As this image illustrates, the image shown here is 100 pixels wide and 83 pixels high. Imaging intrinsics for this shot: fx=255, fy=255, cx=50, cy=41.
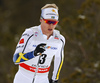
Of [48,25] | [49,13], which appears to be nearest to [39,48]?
[48,25]

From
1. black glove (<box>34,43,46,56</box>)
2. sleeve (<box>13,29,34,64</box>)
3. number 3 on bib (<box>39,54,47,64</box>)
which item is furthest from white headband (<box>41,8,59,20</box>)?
number 3 on bib (<box>39,54,47,64</box>)

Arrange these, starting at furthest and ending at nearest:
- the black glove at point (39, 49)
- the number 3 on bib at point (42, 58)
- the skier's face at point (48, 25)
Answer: the number 3 on bib at point (42, 58)
the skier's face at point (48, 25)
the black glove at point (39, 49)

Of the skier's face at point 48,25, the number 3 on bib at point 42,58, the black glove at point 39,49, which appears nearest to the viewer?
the black glove at point 39,49

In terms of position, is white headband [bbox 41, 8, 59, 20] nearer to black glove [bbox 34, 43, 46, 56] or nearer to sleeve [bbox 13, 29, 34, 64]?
sleeve [bbox 13, 29, 34, 64]

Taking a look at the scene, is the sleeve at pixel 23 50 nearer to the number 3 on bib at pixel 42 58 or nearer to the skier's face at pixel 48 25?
the skier's face at pixel 48 25

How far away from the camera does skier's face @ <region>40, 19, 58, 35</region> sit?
3.70 meters

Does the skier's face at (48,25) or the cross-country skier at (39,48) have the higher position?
the skier's face at (48,25)

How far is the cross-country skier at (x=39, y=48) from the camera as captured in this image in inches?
142

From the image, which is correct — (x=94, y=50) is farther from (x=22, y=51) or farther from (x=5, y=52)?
(x=5, y=52)

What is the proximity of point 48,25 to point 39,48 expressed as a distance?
39 cm

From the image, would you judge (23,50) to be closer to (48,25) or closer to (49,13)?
(48,25)

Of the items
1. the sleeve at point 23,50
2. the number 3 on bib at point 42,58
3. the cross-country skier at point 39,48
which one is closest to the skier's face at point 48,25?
the cross-country skier at point 39,48

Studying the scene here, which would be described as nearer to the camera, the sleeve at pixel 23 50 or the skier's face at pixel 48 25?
the sleeve at pixel 23 50

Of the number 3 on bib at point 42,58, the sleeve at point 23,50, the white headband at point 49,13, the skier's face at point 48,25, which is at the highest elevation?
the white headband at point 49,13
